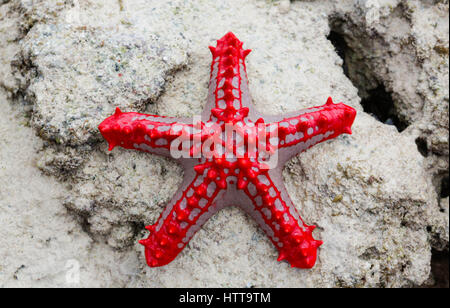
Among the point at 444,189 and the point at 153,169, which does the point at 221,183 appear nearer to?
the point at 153,169

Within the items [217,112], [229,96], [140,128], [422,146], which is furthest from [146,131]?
[422,146]

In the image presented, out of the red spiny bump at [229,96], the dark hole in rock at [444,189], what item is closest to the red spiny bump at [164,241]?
the red spiny bump at [229,96]

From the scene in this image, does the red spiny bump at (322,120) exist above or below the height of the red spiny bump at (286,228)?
above

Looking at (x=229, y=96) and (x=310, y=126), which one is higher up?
(x=229, y=96)

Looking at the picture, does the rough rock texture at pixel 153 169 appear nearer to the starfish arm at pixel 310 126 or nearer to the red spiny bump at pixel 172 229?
the starfish arm at pixel 310 126

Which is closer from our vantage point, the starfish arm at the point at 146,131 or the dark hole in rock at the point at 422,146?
the starfish arm at the point at 146,131

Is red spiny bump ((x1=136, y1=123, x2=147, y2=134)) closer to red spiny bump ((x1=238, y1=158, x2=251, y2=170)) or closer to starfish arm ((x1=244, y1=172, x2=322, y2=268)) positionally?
red spiny bump ((x1=238, y1=158, x2=251, y2=170))

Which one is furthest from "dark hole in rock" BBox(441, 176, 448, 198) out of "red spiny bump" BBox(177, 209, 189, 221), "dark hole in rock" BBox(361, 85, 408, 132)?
"red spiny bump" BBox(177, 209, 189, 221)
